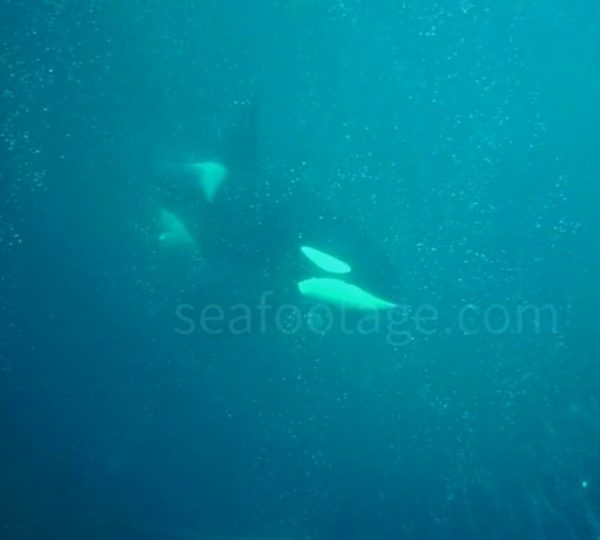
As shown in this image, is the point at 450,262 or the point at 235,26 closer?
the point at 235,26

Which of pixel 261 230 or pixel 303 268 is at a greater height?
pixel 261 230

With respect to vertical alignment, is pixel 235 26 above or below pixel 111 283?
above

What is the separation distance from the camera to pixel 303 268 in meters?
4.97

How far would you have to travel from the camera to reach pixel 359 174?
4930mm

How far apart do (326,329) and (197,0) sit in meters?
2.41

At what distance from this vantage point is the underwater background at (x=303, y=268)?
15.8 feet

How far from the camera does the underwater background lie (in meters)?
4.83

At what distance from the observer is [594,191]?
5023 millimetres

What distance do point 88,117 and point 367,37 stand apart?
1.97 m

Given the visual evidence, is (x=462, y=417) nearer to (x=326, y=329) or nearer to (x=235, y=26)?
(x=326, y=329)

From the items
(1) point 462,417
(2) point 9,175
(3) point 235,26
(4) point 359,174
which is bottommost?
(1) point 462,417

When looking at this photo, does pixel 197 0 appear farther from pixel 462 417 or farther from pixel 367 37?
pixel 462 417

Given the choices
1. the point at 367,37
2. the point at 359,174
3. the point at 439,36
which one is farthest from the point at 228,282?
the point at 439,36

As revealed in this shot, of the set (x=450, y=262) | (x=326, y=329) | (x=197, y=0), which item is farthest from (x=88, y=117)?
(x=450, y=262)
